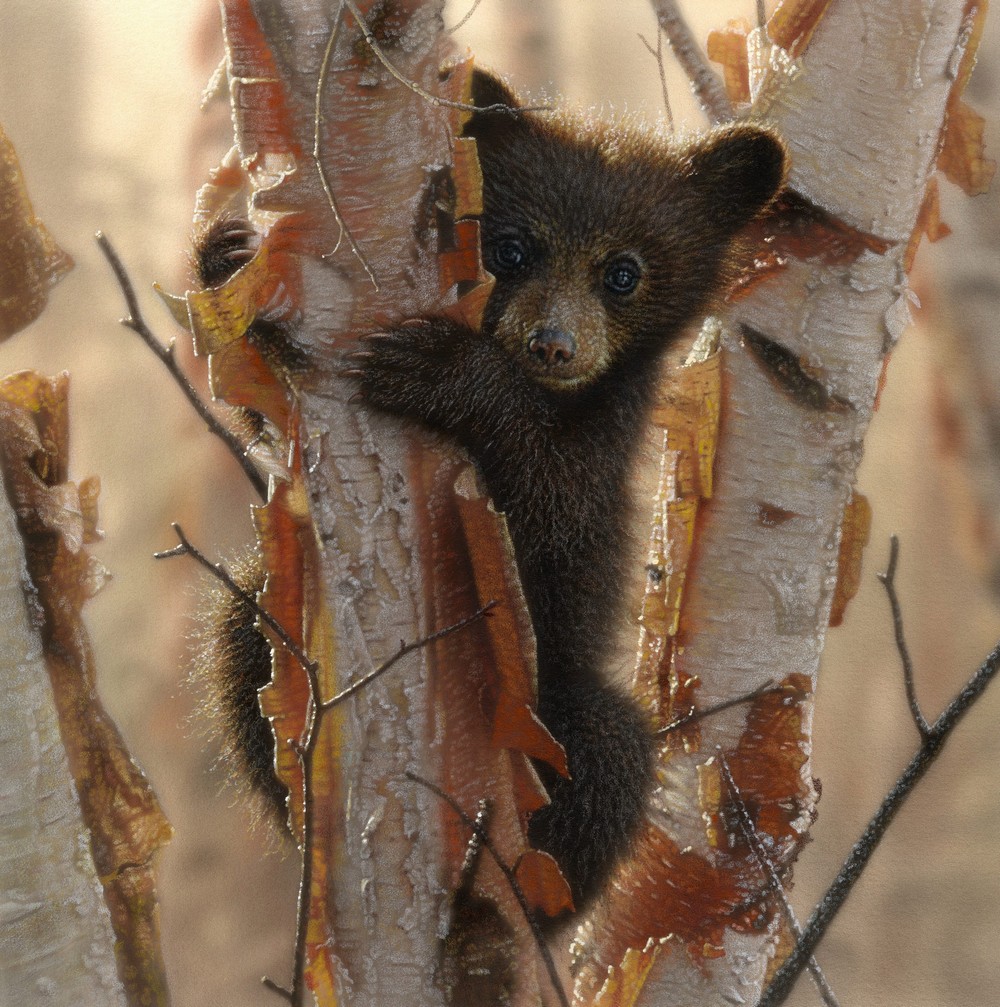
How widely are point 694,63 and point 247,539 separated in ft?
5.13

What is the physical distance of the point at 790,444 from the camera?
5.28 feet

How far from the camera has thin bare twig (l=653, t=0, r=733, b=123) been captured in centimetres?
185

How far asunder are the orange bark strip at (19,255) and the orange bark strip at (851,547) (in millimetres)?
1227

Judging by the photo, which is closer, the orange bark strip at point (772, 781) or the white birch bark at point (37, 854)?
the white birch bark at point (37, 854)

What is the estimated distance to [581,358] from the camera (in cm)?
196

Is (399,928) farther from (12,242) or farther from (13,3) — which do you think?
(13,3)

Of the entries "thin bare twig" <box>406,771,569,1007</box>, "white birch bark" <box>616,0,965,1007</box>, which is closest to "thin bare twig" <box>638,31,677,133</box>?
"white birch bark" <box>616,0,965,1007</box>

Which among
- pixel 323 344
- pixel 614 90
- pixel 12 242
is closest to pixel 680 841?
pixel 323 344

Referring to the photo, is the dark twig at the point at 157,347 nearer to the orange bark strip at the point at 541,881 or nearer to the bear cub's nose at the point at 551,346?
the bear cub's nose at the point at 551,346

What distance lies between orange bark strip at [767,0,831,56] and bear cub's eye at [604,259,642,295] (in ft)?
1.80

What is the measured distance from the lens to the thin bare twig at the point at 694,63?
1.85 m

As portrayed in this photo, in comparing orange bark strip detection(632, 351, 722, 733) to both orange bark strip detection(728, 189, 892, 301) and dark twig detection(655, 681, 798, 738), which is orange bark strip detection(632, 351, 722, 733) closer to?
dark twig detection(655, 681, 798, 738)

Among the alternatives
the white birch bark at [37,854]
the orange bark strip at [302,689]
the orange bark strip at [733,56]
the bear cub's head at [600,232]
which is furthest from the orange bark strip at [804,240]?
the white birch bark at [37,854]

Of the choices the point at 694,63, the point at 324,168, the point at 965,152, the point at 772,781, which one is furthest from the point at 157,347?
the point at 965,152
